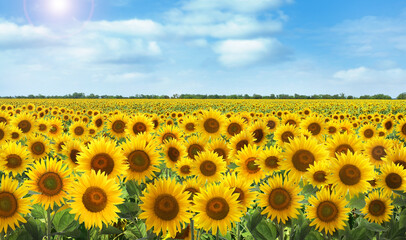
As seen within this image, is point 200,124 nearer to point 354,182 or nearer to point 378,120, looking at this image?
point 354,182

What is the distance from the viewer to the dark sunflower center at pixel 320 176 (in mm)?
3250

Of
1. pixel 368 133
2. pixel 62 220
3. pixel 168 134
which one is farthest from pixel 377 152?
pixel 368 133

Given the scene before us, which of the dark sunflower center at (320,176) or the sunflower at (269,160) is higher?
the sunflower at (269,160)

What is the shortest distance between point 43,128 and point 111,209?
703cm

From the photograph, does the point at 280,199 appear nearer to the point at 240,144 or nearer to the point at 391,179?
the point at 391,179

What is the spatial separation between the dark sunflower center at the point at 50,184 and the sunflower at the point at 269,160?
1.91 metres

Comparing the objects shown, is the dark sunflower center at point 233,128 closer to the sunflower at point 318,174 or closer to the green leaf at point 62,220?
the sunflower at point 318,174

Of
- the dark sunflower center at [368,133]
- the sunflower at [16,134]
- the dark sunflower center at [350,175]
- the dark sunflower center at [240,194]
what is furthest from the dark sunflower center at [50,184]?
the dark sunflower center at [368,133]

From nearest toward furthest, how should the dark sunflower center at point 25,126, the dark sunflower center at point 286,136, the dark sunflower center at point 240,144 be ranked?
the dark sunflower center at point 240,144 → the dark sunflower center at point 286,136 → the dark sunflower center at point 25,126

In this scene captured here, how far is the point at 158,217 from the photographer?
273 centimetres

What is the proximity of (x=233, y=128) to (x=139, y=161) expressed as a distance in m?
3.22

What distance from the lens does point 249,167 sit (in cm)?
375

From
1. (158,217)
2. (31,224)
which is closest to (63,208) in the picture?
(31,224)

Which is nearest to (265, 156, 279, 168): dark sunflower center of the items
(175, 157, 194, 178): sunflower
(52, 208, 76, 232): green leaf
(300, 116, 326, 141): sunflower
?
(175, 157, 194, 178): sunflower
